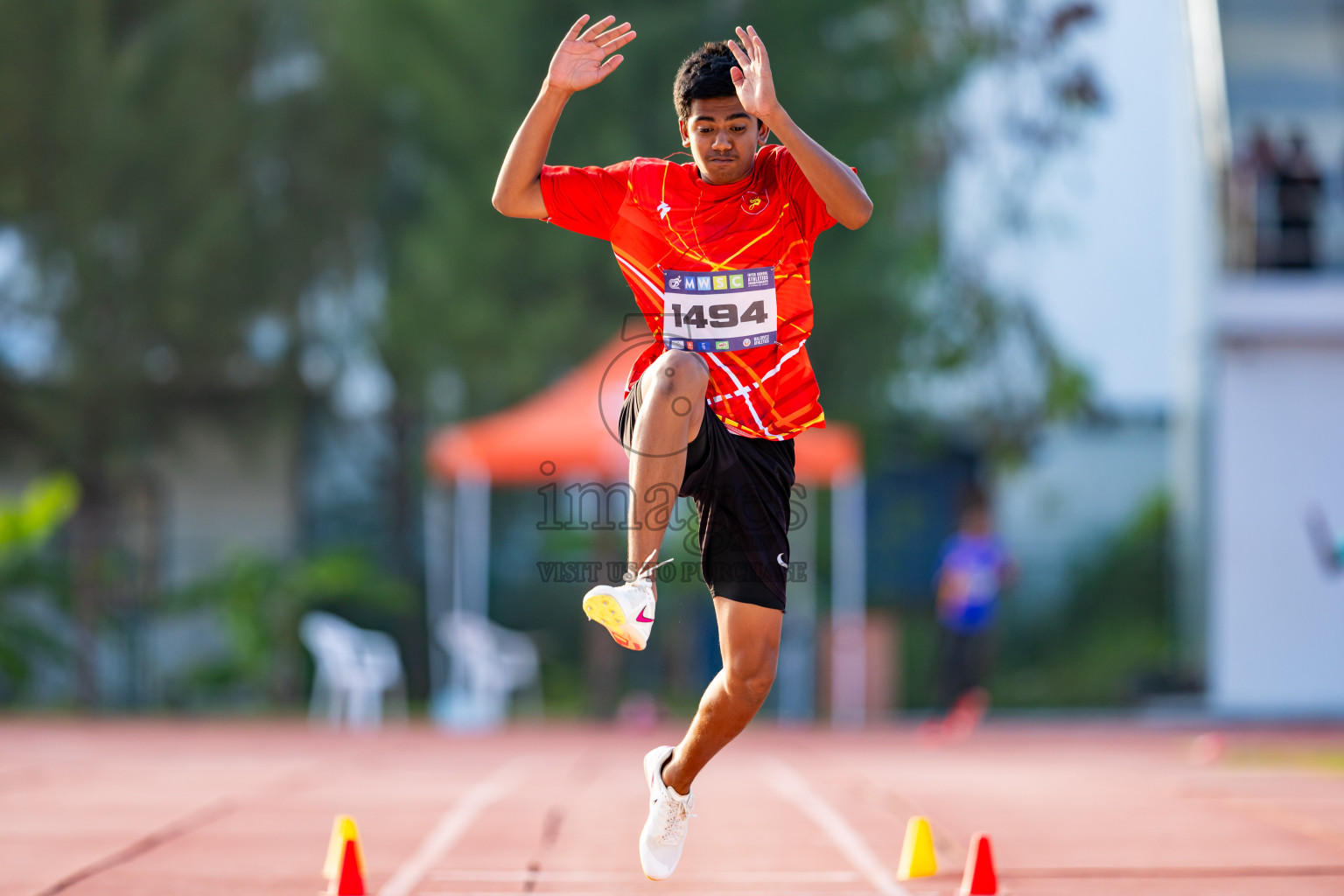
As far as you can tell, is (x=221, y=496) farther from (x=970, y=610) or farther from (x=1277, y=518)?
(x=1277, y=518)

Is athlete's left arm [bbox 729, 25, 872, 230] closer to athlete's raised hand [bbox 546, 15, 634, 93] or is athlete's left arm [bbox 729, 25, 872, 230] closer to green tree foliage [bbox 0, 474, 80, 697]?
athlete's raised hand [bbox 546, 15, 634, 93]

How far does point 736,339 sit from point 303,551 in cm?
1460

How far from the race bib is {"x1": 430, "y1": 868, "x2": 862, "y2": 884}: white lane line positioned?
2.01 metres

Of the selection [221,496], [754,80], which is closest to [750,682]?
[754,80]

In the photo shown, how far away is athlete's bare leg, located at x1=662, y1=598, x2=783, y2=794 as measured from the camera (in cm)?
442

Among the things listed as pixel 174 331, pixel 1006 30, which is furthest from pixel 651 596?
pixel 174 331

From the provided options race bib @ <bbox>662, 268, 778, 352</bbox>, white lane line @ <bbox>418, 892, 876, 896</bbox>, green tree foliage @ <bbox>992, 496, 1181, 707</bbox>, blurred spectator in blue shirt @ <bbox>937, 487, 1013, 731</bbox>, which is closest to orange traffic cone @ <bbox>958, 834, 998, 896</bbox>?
white lane line @ <bbox>418, 892, 876, 896</bbox>

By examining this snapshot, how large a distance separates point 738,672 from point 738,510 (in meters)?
0.45

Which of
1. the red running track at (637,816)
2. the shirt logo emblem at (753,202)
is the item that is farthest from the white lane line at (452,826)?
the shirt logo emblem at (753,202)

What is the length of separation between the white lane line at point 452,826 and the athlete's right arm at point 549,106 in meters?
2.28

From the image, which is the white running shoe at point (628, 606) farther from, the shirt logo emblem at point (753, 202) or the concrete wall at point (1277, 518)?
the concrete wall at point (1277, 518)

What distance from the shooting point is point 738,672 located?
4426mm

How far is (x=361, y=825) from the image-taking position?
7070 millimetres

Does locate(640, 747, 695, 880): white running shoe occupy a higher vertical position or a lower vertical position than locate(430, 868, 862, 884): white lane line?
higher
